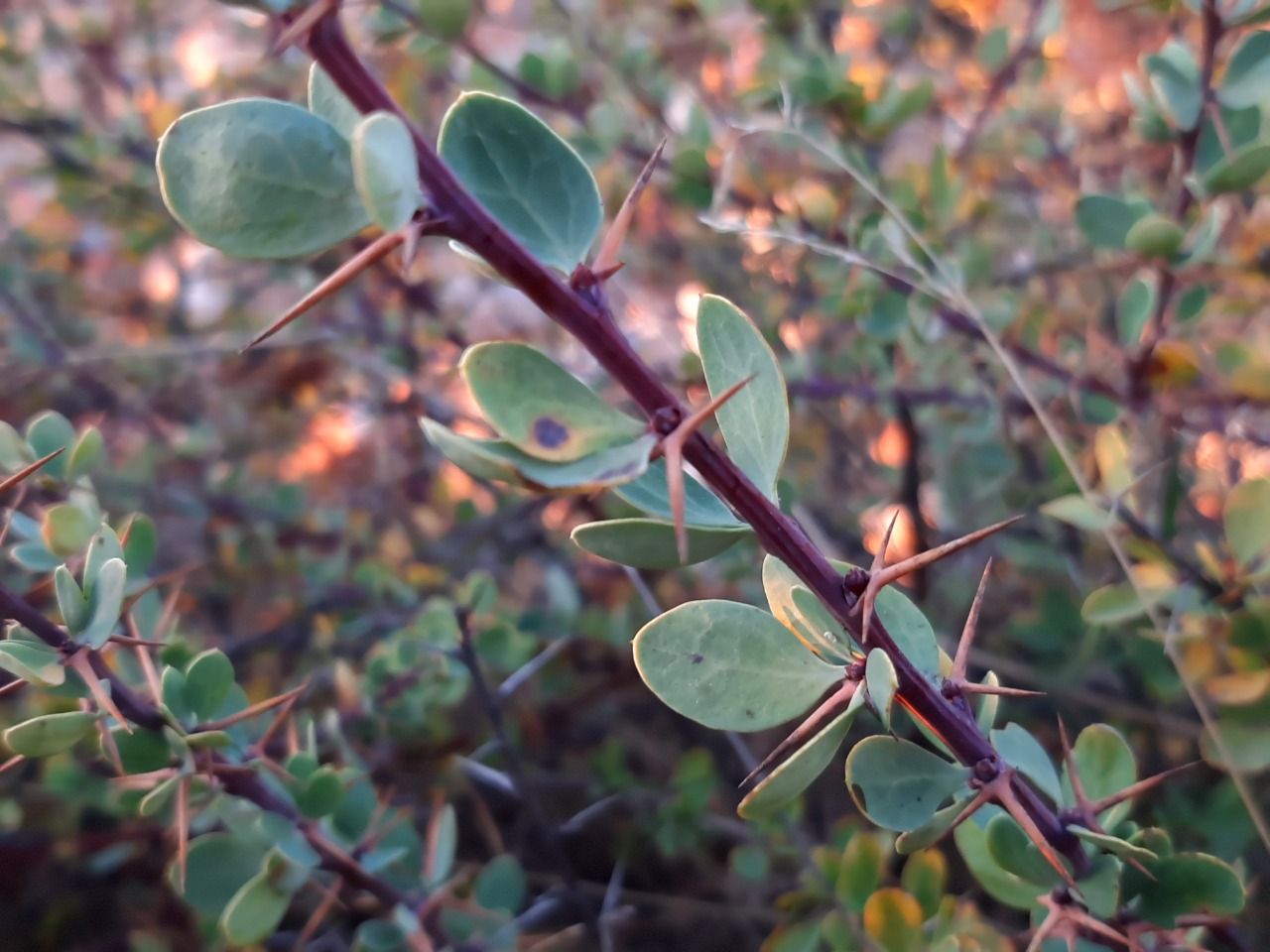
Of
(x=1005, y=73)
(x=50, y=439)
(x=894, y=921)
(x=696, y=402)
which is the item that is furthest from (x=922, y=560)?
(x=1005, y=73)

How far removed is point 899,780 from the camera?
314 mm

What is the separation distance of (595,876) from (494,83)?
2.55 feet

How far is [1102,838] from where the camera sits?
313mm

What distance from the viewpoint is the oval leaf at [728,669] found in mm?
280

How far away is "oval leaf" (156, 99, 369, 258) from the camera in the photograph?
0.79ft

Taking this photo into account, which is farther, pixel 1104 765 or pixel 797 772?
pixel 1104 765

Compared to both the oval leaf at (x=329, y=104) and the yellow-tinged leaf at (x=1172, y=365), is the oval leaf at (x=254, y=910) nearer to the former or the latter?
the oval leaf at (x=329, y=104)

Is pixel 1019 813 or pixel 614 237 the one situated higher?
pixel 614 237

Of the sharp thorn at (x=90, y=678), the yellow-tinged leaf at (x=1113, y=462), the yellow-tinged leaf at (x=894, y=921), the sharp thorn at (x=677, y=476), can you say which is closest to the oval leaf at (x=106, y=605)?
the sharp thorn at (x=90, y=678)

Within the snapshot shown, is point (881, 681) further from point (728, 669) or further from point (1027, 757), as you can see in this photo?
point (1027, 757)

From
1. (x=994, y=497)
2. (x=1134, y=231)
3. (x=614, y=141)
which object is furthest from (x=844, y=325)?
(x=1134, y=231)

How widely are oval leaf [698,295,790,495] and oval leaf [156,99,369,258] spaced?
0.35 feet

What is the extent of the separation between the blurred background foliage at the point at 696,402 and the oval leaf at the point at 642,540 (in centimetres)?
25

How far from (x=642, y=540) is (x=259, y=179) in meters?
0.13
